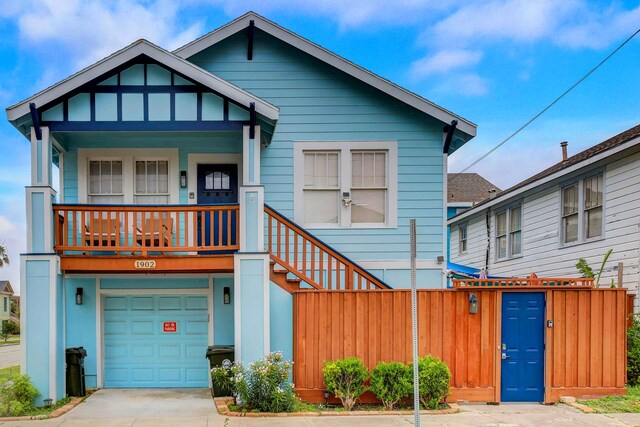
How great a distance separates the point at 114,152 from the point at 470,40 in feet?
40.4

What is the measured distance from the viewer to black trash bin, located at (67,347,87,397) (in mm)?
8812

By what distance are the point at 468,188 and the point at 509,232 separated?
962 centimetres

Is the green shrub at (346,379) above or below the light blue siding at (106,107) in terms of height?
below

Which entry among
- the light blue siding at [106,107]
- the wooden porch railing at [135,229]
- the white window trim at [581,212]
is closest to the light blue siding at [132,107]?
the light blue siding at [106,107]

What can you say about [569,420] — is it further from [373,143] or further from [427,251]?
[373,143]

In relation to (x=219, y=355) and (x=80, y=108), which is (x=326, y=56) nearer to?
(x=80, y=108)

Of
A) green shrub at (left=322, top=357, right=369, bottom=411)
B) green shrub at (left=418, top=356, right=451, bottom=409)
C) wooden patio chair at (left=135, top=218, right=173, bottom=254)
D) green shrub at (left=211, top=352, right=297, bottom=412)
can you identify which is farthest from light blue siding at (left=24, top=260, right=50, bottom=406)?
green shrub at (left=418, top=356, right=451, bottom=409)

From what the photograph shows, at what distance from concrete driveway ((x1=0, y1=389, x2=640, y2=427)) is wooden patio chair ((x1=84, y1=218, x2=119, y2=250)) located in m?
2.66

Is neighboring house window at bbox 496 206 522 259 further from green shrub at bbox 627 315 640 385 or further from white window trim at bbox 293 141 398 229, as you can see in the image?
white window trim at bbox 293 141 398 229

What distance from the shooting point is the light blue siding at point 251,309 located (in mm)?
8430

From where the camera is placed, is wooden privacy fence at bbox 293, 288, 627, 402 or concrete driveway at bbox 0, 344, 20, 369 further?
concrete driveway at bbox 0, 344, 20, 369

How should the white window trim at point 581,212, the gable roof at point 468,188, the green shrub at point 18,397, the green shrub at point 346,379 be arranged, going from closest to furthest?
the green shrub at point 18,397 < the green shrub at point 346,379 < the white window trim at point 581,212 < the gable roof at point 468,188

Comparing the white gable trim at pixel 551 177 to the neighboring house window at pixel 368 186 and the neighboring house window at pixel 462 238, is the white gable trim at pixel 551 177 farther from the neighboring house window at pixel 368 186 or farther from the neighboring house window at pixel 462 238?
the neighboring house window at pixel 368 186

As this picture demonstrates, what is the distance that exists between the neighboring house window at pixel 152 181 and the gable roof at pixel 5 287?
53.7m
